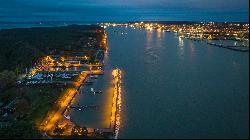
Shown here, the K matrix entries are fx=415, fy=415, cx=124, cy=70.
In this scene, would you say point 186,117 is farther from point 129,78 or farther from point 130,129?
point 129,78

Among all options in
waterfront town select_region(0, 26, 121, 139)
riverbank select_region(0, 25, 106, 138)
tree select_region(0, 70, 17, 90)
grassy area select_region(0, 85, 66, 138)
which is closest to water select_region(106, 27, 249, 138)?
waterfront town select_region(0, 26, 121, 139)

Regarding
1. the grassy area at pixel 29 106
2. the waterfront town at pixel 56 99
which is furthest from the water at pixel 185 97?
the grassy area at pixel 29 106

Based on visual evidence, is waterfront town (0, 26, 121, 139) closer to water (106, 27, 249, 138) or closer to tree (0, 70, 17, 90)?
tree (0, 70, 17, 90)

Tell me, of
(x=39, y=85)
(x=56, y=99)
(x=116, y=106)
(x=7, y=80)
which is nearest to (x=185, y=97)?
(x=116, y=106)

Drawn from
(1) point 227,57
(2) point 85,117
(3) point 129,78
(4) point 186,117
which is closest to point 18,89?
(2) point 85,117

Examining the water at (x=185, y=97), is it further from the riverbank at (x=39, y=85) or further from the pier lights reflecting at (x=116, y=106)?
the riverbank at (x=39, y=85)

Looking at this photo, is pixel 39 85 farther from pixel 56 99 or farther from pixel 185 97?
pixel 185 97
